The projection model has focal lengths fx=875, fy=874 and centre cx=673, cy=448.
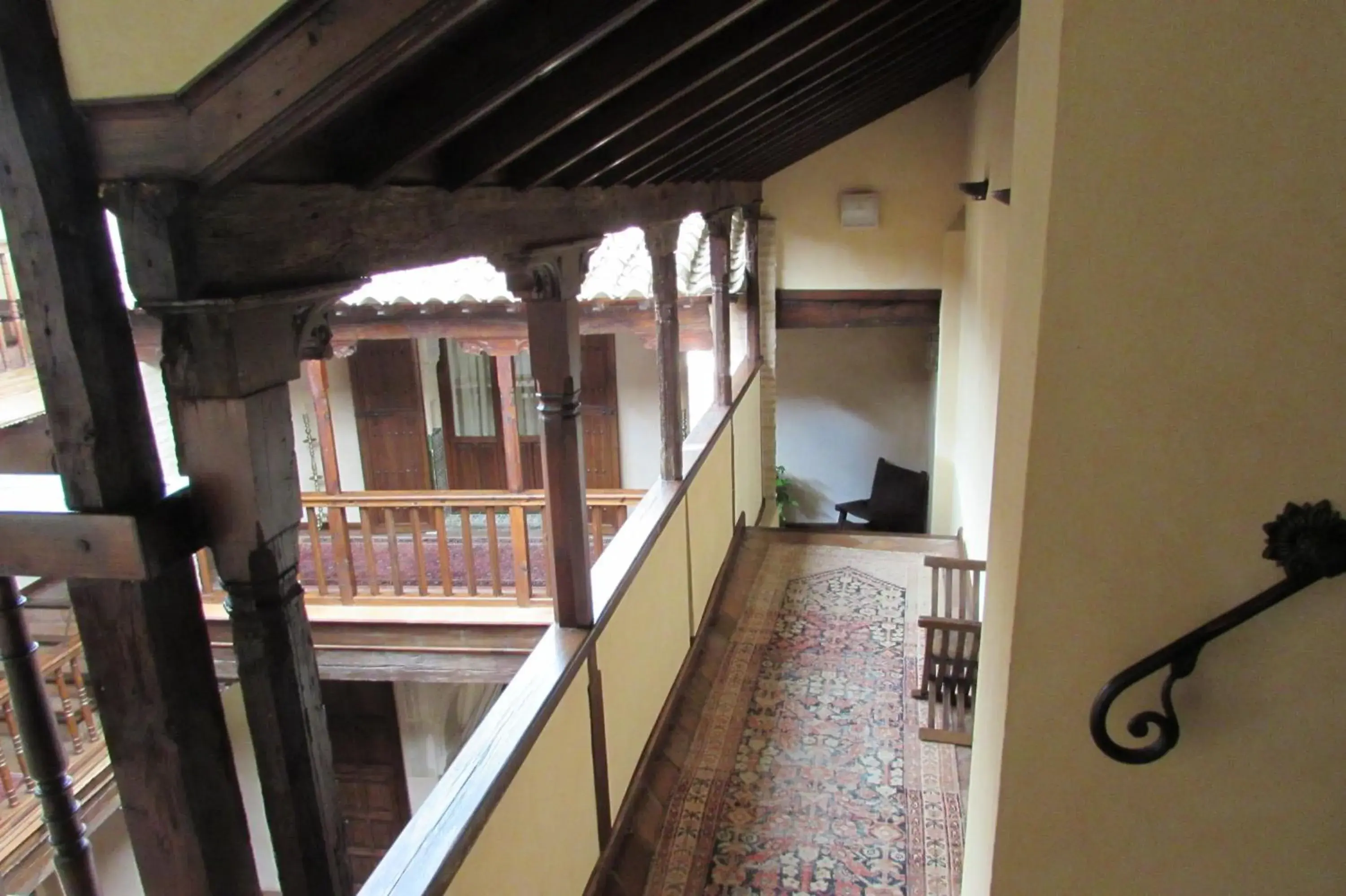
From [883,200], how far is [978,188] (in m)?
1.66

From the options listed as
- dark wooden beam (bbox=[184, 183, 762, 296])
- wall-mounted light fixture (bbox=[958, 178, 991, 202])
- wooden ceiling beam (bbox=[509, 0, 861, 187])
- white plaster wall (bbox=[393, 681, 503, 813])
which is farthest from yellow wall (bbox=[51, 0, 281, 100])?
white plaster wall (bbox=[393, 681, 503, 813])

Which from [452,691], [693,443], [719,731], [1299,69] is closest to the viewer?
[1299,69]

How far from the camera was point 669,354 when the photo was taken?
375 centimetres

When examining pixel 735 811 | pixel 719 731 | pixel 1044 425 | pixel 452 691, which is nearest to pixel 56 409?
pixel 1044 425

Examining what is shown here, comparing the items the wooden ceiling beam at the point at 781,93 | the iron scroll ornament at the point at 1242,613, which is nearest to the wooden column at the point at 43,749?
the iron scroll ornament at the point at 1242,613

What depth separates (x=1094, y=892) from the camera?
1.08 metres

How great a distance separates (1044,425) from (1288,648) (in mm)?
355

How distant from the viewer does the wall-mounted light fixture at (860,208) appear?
19.2ft

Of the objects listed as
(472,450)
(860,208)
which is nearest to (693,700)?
(860,208)

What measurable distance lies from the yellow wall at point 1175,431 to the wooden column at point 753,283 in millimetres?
4872

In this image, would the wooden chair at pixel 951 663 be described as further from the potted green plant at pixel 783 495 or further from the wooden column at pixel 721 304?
the potted green plant at pixel 783 495

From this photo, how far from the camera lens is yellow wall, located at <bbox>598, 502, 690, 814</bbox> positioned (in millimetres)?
2896

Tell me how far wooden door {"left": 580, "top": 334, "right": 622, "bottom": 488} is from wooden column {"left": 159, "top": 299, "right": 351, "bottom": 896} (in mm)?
6515

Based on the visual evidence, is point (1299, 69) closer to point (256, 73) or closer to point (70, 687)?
point (256, 73)
